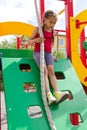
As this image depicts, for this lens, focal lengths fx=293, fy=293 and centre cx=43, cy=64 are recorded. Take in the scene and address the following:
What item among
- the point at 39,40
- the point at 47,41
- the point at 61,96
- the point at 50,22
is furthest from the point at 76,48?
the point at 61,96

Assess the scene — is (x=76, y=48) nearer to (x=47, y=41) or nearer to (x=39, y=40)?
(x=47, y=41)

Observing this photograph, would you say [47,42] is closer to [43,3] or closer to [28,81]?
[28,81]

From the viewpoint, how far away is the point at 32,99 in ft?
8.63

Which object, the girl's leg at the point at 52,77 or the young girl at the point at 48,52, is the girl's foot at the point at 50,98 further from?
the girl's leg at the point at 52,77

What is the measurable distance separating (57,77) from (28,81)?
0.44 m

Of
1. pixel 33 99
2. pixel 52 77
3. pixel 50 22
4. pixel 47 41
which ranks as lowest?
pixel 33 99

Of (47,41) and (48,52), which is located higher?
(47,41)

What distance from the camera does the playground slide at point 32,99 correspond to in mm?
2424

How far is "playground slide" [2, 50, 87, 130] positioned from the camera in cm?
242

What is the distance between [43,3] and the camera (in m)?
4.01

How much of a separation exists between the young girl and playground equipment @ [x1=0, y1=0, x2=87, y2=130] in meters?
0.09

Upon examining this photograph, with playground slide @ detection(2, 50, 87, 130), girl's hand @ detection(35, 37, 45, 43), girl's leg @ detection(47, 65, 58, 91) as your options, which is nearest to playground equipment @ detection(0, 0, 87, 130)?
playground slide @ detection(2, 50, 87, 130)

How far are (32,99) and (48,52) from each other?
615mm

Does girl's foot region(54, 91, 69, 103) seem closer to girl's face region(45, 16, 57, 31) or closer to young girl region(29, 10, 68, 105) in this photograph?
young girl region(29, 10, 68, 105)
